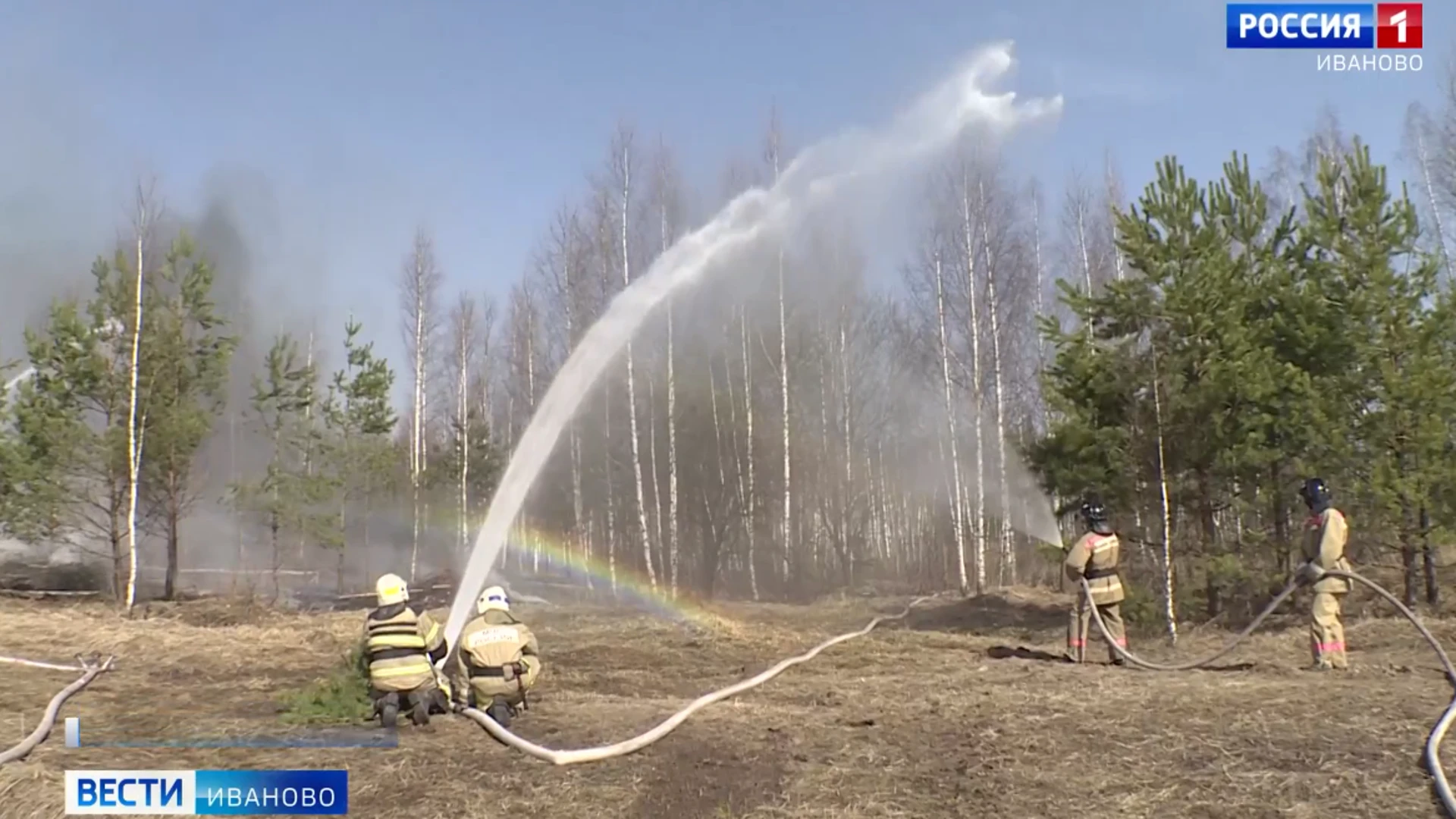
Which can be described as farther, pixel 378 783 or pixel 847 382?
pixel 847 382

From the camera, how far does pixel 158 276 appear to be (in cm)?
2273

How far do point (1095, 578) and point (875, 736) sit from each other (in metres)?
5.02

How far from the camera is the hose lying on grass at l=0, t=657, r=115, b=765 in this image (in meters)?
6.75

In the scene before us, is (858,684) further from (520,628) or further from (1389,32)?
(1389,32)

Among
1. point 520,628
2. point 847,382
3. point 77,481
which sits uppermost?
point 847,382

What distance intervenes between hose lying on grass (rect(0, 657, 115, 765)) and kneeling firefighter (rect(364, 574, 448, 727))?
228 centimetres

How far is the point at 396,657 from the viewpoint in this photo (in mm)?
8125

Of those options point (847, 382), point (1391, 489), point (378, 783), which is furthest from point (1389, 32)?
point (847, 382)

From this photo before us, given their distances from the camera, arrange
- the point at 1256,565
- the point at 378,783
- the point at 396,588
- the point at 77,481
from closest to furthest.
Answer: the point at 378,783
the point at 396,588
the point at 1256,565
the point at 77,481

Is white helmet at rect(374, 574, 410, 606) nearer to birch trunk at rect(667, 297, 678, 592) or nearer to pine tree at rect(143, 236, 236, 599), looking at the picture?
pine tree at rect(143, 236, 236, 599)

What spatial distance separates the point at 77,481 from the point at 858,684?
19.0m

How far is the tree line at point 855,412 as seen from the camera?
45.5 ft

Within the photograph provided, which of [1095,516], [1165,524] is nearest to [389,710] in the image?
[1095,516]

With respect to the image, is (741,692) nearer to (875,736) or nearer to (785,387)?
(875,736)
